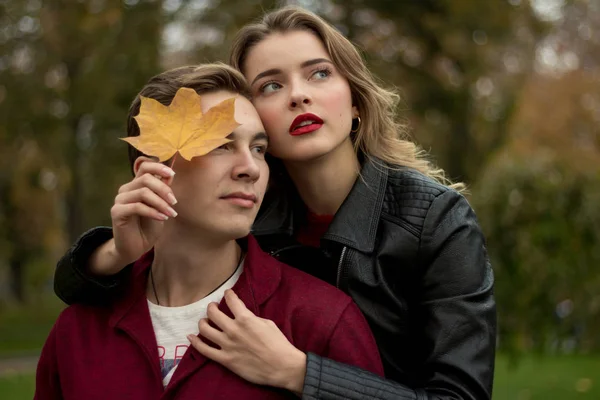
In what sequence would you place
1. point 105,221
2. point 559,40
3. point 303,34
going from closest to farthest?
point 303,34 → point 105,221 → point 559,40

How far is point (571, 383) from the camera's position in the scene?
8.93 meters

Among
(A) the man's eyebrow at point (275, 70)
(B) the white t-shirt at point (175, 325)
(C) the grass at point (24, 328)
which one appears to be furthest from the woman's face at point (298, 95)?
(C) the grass at point (24, 328)

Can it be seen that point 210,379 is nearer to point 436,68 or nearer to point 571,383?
point 571,383

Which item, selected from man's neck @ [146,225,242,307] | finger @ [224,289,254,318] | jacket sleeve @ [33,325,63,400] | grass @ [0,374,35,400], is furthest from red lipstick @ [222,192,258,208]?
grass @ [0,374,35,400]

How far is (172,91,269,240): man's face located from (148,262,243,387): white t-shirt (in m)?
0.23

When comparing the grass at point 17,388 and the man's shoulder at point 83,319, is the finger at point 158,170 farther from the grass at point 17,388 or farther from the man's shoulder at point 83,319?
the grass at point 17,388

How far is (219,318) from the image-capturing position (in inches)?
99.5

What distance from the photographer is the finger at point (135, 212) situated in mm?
2365

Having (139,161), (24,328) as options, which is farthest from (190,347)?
(24,328)

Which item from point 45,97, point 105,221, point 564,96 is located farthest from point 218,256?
point 564,96

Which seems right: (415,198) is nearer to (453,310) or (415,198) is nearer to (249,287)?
(453,310)

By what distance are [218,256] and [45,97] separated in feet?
48.1

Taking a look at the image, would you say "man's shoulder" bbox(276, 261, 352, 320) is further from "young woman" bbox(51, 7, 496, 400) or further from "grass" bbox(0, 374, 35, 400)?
"grass" bbox(0, 374, 35, 400)

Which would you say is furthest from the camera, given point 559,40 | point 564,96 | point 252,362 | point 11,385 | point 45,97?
point 559,40
